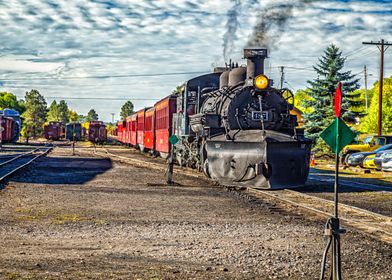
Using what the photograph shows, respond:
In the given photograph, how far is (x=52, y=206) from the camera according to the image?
12.4 m

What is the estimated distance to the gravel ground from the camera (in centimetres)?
673

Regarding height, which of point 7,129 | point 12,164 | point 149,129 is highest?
point 149,129

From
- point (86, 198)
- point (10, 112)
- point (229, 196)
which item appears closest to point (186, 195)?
point (229, 196)

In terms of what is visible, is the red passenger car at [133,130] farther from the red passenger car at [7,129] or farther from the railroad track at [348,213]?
the railroad track at [348,213]

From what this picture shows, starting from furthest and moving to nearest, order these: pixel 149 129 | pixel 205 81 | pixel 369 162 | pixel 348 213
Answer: pixel 149 129, pixel 369 162, pixel 205 81, pixel 348 213

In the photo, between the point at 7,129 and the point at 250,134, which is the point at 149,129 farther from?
the point at 7,129

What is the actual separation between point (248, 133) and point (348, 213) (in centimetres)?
460

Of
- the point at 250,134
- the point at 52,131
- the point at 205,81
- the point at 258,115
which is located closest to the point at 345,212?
the point at 250,134

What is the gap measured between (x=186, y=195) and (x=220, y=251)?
712cm

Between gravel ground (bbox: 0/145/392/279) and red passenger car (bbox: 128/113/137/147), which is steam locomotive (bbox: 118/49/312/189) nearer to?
gravel ground (bbox: 0/145/392/279)

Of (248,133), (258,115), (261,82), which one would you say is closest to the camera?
(248,133)

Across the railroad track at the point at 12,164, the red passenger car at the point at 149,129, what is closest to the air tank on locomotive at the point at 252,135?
the railroad track at the point at 12,164

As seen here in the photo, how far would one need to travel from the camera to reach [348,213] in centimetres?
1180

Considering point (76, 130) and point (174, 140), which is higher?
point (76, 130)
